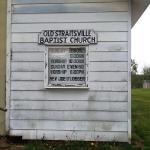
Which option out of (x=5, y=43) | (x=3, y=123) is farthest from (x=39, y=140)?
(x=5, y=43)

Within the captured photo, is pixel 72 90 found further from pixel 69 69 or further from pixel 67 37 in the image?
pixel 67 37

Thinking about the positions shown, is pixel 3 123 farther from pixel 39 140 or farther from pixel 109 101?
pixel 109 101

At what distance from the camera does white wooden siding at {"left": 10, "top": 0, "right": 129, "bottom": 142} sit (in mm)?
10125

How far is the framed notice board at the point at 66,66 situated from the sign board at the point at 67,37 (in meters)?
0.13

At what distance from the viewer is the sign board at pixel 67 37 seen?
10.2 metres

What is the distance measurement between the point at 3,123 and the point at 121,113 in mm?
2642

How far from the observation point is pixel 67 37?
403 inches

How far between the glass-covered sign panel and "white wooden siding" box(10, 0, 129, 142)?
0.16 metres

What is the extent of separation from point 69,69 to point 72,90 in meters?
0.48

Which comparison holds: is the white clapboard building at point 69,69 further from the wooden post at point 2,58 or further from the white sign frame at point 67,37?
the wooden post at point 2,58

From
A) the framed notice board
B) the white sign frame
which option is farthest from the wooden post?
the framed notice board

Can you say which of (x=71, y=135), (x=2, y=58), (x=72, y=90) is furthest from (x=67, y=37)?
(x=71, y=135)

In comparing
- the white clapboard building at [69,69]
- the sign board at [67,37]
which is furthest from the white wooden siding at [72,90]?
the sign board at [67,37]

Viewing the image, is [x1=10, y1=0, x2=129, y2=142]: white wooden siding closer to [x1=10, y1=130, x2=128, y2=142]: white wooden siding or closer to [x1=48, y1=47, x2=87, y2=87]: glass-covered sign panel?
[x1=10, y1=130, x2=128, y2=142]: white wooden siding
